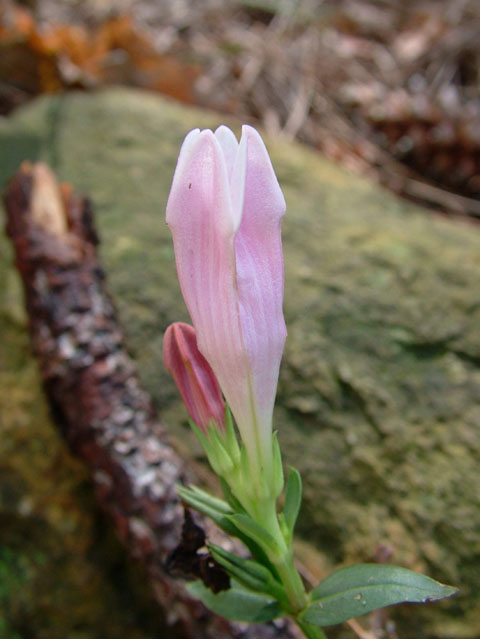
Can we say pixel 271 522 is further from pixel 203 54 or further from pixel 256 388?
pixel 203 54

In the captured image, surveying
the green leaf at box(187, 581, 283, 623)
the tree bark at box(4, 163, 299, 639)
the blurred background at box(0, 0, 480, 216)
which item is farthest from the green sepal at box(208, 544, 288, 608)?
the blurred background at box(0, 0, 480, 216)

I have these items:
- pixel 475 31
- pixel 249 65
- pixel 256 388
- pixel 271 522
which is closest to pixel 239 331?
pixel 256 388

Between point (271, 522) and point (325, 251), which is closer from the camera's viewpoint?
point (271, 522)

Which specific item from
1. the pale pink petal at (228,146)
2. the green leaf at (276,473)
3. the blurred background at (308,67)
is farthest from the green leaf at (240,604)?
the blurred background at (308,67)

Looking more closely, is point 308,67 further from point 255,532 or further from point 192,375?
point 255,532

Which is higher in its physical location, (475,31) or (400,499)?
(475,31)

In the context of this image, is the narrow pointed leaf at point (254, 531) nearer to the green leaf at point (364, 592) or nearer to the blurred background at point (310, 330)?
the green leaf at point (364, 592)

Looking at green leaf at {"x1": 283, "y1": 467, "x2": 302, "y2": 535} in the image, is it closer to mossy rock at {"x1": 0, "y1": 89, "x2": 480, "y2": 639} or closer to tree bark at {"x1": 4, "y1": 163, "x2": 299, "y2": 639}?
tree bark at {"x1": 4, "y1": 163, "x2": 299, "y2": 639}
